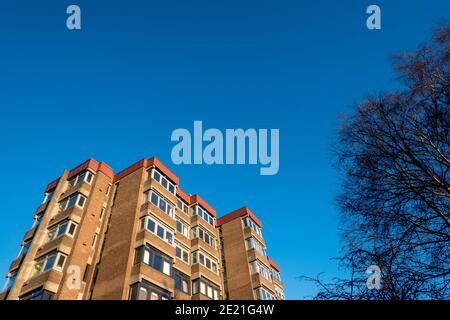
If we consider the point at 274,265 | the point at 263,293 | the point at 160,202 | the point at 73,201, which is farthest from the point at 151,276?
the point at 274,265

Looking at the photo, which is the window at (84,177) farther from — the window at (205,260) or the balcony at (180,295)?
the balcony at (180,295)

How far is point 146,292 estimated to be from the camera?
19625mm

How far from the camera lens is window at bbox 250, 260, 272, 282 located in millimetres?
31500

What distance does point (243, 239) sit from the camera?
34.4m

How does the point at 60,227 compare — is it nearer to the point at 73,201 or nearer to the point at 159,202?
the point at 73,201

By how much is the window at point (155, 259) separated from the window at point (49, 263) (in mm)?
4982

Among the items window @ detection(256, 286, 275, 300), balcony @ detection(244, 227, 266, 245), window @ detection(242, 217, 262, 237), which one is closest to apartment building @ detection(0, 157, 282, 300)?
window @ detection(256, 286, 275, 300)

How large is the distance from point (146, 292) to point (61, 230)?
8337mm

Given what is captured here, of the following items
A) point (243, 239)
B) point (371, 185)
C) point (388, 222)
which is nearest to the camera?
point (388, 222)

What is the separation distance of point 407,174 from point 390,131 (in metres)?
1.36

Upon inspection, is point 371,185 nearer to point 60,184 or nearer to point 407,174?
point 407,174

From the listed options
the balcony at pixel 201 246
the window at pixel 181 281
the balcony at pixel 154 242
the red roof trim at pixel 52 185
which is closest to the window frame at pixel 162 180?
the balcony at pixel 201 246

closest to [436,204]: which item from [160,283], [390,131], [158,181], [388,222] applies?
[388,222]

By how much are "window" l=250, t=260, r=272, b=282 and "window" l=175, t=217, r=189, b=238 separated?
733 cm
